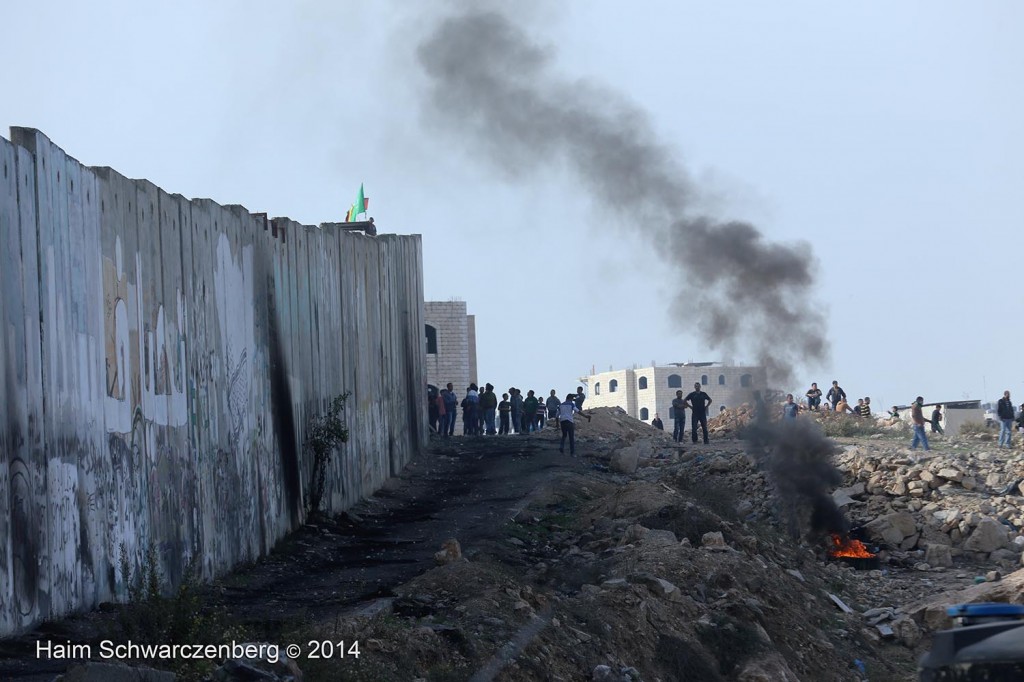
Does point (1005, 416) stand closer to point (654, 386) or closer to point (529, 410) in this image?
point (529, 410)

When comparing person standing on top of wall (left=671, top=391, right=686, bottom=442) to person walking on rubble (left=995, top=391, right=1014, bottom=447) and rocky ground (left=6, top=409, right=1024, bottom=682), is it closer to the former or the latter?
rocky ground (left=6, top=409, right=1024, bottom=682)

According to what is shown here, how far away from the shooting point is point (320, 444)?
48.4ft

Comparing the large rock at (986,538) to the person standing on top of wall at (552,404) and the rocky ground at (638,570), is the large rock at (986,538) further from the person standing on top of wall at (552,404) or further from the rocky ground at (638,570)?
the person standing on top of wall at (552,404)

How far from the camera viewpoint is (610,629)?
9578 millimetres

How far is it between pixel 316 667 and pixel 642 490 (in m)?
9.55

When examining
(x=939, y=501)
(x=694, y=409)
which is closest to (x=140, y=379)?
(x=939, y=501)

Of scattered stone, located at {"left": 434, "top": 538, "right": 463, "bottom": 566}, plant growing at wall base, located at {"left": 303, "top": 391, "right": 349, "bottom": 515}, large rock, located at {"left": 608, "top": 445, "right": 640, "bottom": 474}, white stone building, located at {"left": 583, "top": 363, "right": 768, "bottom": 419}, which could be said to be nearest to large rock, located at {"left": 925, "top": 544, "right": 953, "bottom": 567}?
large rock, located at {"left": 608, "top": 445, "right": 640, "bottom": 474}

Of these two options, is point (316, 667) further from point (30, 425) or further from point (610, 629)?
point (610, 629)

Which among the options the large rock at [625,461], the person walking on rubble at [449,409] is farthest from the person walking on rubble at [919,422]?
the person walking on rubble at [449,409]

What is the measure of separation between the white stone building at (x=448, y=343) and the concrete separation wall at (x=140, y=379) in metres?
29.4

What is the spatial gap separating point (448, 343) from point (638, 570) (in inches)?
1376

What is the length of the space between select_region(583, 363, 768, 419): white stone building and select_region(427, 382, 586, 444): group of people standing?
48051 millimetres

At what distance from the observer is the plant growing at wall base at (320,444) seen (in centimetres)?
1468

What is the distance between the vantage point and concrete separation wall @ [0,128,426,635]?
795 cm
